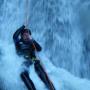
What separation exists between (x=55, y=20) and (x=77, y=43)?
1.04 m

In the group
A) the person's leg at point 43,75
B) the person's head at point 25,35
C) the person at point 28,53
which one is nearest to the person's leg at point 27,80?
the person at point 28,53

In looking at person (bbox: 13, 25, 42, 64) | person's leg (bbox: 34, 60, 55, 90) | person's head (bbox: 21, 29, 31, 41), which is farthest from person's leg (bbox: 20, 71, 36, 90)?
person's head (bbox: 21, 29, 31, 41)

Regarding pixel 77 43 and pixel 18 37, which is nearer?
pixel 18 37

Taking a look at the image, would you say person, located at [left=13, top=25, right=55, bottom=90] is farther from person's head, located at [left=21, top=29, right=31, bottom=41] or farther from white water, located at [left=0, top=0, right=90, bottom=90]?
white water, located at [left=0, top=0, right=90, bottom=90]

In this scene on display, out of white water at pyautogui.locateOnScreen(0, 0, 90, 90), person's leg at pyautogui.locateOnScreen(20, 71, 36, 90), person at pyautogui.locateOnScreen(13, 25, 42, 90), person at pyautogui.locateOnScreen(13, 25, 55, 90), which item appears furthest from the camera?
white water at pyautogui.locateOnScreen(0, 0, 90, 90)

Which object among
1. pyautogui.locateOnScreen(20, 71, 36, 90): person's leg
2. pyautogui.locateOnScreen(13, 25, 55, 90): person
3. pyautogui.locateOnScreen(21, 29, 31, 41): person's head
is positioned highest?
pyautogui.locateOnScreen(21, 29, 31, 41): person's head

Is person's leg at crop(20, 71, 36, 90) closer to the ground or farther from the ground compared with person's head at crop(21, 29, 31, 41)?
closer to the ground

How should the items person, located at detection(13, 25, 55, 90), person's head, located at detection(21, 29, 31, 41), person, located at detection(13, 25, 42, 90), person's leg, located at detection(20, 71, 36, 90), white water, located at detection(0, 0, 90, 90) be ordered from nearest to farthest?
person's leg, located at detection(20, 71, 36, 90) < person, located at detection(13, 25, 55, 90) < person, located at detection(13, 25, 42, 90) < person's head, located at detection(21, 29, 31, 41) < white water, located at detection(0, 0, 90, 90)

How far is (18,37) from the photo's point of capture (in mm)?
10547

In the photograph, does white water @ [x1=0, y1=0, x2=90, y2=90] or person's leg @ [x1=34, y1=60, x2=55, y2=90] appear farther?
white water @ [x1=0, y1=0, x2=90, y2=90]

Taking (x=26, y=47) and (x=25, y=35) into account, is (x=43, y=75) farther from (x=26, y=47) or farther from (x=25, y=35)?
(x=25, y=35)

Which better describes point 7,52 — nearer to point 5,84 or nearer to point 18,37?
point 18,37

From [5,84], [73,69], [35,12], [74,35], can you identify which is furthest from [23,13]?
[5,84]

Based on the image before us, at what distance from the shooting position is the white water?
1032 centimetres
